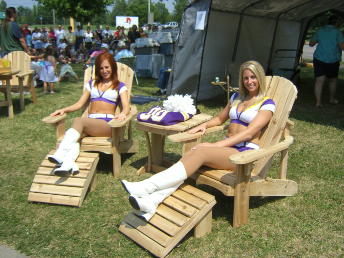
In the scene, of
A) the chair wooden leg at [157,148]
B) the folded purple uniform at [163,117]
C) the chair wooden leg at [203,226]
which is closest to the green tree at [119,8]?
the chair wooden leg at [157,148]

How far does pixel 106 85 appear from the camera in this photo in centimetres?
425

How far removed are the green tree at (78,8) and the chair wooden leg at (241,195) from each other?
16777 mm

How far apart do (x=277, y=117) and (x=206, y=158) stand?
844 millimetres

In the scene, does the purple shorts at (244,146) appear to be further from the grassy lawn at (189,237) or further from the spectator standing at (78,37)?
the spectator standing at (78,37)

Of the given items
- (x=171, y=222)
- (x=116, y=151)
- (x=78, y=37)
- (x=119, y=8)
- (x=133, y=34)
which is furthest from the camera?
(x=119, y=8)

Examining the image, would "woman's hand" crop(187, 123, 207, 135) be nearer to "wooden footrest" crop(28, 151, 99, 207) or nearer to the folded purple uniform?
the folded purple uniform

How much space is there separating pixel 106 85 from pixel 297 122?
346 centimetres

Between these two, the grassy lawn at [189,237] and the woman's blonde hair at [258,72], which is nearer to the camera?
the grassy lawn at [189,237]

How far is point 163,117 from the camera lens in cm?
359

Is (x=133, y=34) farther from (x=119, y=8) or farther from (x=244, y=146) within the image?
(x=119, y=8)

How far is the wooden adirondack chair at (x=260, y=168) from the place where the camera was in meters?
2.79

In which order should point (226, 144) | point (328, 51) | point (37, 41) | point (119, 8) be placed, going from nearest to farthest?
point (226, 144), point (328, 51), point (37, 41), point (119, 8)

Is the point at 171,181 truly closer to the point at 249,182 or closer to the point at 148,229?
the point at 148,229

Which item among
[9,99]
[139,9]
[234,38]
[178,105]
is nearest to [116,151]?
[178,105]
